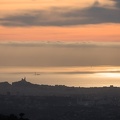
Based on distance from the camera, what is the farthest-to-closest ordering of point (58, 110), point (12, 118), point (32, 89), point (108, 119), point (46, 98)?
point (32, 89), point (46, 98), point (58, 110), point (108, 119), point (12, 118)

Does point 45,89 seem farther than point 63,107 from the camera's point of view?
Yes

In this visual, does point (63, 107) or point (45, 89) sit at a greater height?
point (45, 89)

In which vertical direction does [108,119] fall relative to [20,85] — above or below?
below

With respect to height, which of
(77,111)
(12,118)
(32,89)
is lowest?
(12,118)

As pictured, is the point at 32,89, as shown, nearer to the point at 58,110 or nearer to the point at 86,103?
the point at 86,103

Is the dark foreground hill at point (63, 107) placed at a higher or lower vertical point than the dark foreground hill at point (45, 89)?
lower

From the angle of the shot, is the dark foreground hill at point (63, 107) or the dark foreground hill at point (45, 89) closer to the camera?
the dark foreground hill at point (63, 107)

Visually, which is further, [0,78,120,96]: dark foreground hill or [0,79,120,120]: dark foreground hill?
[0,78,120,96]: dark foreground hill

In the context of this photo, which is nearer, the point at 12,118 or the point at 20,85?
the point at 12,118

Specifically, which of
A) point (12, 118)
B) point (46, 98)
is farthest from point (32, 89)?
point (12, 118)

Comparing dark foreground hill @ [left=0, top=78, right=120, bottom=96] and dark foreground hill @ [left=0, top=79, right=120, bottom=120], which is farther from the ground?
dark foreground hill @ [left=0, top=78, right=120, bottom=96]

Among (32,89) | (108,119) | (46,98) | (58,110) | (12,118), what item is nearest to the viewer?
(12,118)
